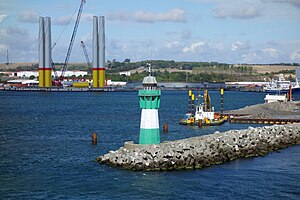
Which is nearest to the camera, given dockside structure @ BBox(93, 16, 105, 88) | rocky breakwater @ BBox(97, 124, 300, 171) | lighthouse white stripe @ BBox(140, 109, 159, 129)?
rocky breakwater @ BBox(97, 124, 300, 171)


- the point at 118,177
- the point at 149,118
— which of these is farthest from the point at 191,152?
the point at 118,177

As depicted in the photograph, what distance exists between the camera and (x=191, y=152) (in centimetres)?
2639

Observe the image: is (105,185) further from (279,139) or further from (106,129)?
(106,129)

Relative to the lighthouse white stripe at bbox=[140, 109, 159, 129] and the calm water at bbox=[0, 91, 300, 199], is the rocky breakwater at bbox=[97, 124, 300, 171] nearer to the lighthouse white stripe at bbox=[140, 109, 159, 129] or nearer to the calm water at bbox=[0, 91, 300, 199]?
the calm water at bbox=[0, 91, 300, 199]

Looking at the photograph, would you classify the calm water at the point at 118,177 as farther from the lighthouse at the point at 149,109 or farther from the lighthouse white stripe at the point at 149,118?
the lighthouse white stripe at the point at 149,118

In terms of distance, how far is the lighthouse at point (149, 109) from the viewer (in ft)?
85.6

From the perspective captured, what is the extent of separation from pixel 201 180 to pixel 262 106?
142 feet

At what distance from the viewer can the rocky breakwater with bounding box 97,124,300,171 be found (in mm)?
25312

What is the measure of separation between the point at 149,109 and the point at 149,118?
47 cm

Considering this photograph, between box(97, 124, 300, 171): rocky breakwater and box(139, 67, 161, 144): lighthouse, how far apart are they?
60 centimetres

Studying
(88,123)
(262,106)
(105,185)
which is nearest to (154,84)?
(105,185)

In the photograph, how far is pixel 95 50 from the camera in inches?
5123

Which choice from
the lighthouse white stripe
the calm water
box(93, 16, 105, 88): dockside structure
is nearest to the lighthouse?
the lighthouse white stripe

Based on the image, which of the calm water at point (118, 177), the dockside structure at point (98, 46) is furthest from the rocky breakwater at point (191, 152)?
the dockside structure at point (98, 46)
